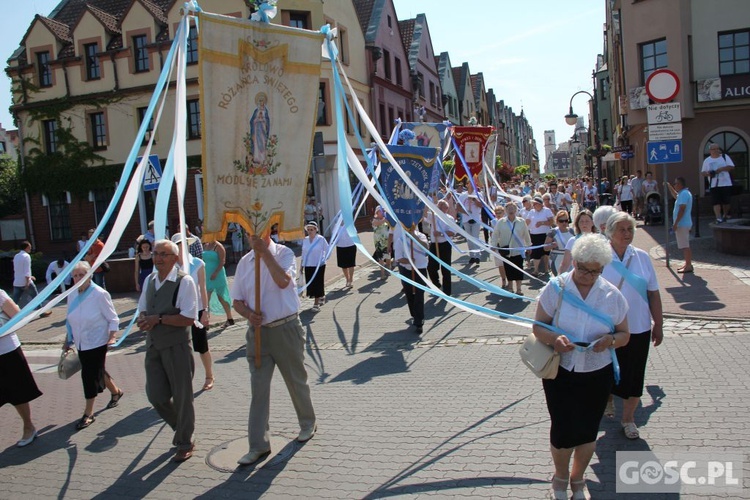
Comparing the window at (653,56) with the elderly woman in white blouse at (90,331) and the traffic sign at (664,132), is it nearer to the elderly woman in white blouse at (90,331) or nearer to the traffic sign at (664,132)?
the traffic sign at (664,132)

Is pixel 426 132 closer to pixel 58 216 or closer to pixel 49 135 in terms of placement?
pixel 58 216

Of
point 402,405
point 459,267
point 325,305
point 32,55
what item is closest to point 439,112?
point 32,55

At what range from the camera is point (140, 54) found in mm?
26391

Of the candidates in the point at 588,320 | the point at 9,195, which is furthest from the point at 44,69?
the point at 588,320

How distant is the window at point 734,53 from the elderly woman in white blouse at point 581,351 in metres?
22.1

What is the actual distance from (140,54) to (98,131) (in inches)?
152

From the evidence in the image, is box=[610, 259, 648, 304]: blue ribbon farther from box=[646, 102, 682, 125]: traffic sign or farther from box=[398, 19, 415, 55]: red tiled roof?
box=[398, 19, 415, 55]: red tiled roof

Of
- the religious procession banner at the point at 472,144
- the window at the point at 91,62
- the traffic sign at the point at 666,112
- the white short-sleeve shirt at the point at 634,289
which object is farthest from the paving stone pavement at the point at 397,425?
the window at the point at 91,62

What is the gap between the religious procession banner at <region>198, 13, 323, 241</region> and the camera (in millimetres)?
5332

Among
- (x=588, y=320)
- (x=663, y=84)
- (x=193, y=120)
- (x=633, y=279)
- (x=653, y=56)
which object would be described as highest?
(x=653, y=56)

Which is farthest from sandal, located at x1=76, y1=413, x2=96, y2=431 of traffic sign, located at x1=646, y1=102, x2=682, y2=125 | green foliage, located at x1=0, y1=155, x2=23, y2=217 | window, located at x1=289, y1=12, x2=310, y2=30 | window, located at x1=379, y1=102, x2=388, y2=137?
green foliage, located at x1=0, y1=155, x2=23, y2=217

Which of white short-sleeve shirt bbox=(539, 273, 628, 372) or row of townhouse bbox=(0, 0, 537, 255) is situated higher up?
row of townhouse bbox=(0, 0, 537, 255)

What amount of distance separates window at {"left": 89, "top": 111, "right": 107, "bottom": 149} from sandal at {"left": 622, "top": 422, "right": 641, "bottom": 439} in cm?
2652

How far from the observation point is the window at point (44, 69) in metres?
27.5
